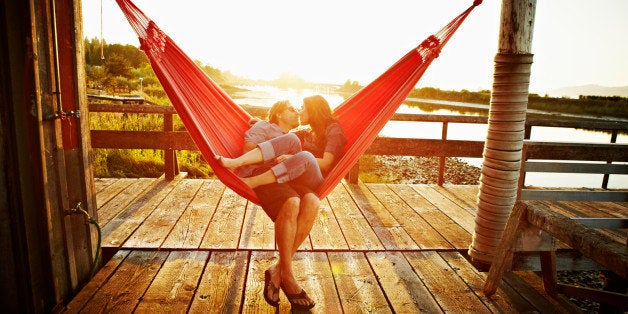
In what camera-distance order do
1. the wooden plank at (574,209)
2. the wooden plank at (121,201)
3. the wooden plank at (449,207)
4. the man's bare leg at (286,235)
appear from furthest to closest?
the wooden plank at (574,209) < the wooden plank at (449,207) < the wooden plank at (121,201) < the man's bare leg at (286,235)

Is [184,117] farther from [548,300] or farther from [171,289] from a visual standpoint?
[548,300]

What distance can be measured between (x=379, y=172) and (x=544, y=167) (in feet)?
13.8

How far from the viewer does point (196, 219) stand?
231 centimetres

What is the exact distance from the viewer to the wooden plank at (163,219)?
6.48ft

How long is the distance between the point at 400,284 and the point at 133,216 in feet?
5.35

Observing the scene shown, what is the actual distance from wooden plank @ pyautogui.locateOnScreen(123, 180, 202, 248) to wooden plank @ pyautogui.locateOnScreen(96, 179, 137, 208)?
386 mm

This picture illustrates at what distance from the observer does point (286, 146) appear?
1762mm

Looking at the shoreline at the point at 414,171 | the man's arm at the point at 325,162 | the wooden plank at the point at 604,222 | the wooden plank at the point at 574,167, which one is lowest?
the shoreline at the point at 414,171

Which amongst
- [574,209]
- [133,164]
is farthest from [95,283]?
[574,209]

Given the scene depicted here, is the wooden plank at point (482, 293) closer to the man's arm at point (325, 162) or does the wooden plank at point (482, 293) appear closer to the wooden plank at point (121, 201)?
the man's arm at point (325, 162)

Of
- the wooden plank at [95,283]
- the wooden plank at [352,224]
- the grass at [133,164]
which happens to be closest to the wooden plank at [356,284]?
the wooden plank at [352,224]

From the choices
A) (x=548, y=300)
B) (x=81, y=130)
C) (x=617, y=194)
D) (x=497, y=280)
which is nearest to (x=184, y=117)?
(x=81, y=130)

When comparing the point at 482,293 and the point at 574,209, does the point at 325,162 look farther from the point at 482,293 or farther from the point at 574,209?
the point at 574,209

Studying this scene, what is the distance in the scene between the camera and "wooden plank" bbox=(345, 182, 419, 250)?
6.84 feet
